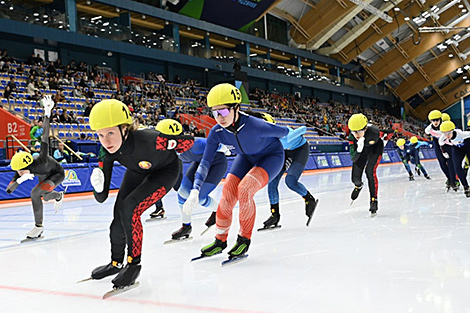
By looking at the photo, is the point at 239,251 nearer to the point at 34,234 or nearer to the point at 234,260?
the point at 234,260

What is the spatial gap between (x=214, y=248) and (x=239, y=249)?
1.02ft

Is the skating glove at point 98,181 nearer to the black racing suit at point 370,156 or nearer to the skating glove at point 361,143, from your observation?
the skating glove at point 361,143

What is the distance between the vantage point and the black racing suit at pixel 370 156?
694 centimetres

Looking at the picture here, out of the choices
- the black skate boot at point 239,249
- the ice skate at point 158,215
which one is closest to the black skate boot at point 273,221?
the black skate boot at point 239,249

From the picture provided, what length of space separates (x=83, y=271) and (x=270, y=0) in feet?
88.3

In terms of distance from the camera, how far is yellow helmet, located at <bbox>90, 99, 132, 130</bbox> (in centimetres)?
328

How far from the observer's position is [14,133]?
1491 centimetres

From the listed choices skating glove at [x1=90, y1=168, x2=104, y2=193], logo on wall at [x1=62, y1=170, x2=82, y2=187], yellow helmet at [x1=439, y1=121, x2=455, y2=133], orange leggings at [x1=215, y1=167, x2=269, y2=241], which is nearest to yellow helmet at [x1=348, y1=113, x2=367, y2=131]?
yellow helmet at [x1=439, y1=121, x2=455, y2=133]

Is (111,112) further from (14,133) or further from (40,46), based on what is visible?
(40,46)

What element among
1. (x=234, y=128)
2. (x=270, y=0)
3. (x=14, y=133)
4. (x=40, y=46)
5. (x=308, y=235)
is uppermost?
(x=270, y=0)

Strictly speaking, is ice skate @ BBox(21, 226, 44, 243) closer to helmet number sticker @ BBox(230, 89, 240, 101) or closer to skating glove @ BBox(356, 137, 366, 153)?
helmet number sticker @ BBox(230, 89, 240, 101)

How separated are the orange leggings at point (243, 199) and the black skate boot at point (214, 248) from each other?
48mm

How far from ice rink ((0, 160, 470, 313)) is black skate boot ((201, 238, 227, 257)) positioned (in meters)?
0.07

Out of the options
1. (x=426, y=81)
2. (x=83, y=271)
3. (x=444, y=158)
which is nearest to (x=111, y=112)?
(x=83, y=271)
